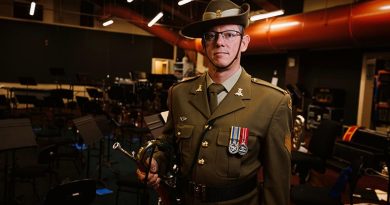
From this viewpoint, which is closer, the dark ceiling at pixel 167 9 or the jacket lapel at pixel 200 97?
the jacket lapel at pixel 200 97

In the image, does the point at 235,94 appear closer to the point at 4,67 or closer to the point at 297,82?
the point at 297,82

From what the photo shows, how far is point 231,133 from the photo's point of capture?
1.56 m

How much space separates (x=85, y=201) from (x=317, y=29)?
614cm

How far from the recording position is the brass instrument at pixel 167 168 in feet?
5.21

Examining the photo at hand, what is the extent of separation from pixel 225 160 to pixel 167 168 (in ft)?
1.10

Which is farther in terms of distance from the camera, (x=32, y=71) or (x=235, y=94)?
(x=32, y=71)

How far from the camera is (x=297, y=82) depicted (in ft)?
32.6

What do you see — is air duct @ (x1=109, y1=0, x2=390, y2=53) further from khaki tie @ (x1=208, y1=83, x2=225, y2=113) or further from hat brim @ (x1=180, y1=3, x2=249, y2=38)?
khaki tie @ (x1=208, y1=83, x2=225, y2=113)

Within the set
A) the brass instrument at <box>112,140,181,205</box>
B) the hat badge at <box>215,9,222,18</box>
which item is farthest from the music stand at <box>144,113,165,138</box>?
the hat badge at <box>215,9,222,18</box>

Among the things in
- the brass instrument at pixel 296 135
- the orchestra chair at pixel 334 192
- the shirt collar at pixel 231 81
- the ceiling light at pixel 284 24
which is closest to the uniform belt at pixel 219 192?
the shirt collar at pixel 231 81

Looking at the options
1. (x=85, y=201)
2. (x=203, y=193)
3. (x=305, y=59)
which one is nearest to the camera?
(x=203, y=193)

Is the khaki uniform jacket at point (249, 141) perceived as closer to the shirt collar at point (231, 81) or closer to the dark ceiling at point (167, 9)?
the shirt collar at point (231, 81)

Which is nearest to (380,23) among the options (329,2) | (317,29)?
(317,29)

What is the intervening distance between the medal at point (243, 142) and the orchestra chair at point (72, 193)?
1555mm
